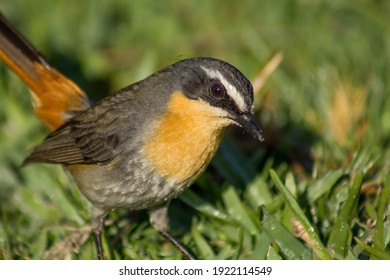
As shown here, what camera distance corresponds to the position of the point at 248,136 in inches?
282

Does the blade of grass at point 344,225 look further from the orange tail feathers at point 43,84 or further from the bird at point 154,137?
the orange tail feathers at point 43,84

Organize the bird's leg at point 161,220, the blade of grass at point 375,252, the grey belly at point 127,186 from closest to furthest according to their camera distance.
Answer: the blade of grass at point 375,252
the grey belly at point 127,186
the bird's leg at point 161,220

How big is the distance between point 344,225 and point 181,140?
4.02 ft

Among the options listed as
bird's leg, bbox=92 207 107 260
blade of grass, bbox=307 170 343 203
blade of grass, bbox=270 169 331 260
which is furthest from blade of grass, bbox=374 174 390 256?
bird's leg, bbox=92 207 107 260

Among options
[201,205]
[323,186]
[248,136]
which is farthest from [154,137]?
[248,136]

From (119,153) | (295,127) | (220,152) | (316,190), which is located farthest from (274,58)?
(119,153)

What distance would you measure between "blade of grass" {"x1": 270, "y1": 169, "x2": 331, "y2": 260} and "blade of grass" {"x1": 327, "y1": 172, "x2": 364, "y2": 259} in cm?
9

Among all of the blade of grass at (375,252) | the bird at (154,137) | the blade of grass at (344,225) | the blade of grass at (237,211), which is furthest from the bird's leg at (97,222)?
the blade of grass at (375,252)

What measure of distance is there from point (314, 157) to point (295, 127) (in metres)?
0.50

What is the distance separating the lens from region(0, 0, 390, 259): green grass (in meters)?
5.29

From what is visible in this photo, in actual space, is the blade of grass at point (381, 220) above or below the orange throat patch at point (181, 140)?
below

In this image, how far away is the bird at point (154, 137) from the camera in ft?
15.9

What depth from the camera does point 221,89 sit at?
15.8 ft

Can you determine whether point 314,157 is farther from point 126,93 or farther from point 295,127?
point 126,93
